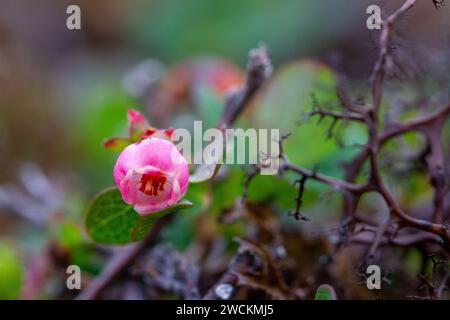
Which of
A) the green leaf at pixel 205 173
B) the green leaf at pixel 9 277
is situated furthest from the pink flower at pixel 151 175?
the green leaf at pixel 9 277

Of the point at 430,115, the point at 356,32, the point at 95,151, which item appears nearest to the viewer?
the point at 430,115

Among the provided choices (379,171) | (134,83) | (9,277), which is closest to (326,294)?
(379,171)

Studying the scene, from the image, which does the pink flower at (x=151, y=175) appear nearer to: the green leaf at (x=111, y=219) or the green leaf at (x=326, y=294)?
the green leaf at (x=111, y=219)

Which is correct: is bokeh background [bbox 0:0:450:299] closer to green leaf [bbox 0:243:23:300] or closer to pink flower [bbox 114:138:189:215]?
green leaf [bbox 0:243:23:300]

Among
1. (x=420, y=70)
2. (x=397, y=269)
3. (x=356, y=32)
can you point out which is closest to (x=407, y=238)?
(x=397, y=269)

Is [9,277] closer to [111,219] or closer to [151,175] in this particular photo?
[111,219]

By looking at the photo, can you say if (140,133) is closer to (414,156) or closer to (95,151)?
(414,156)
